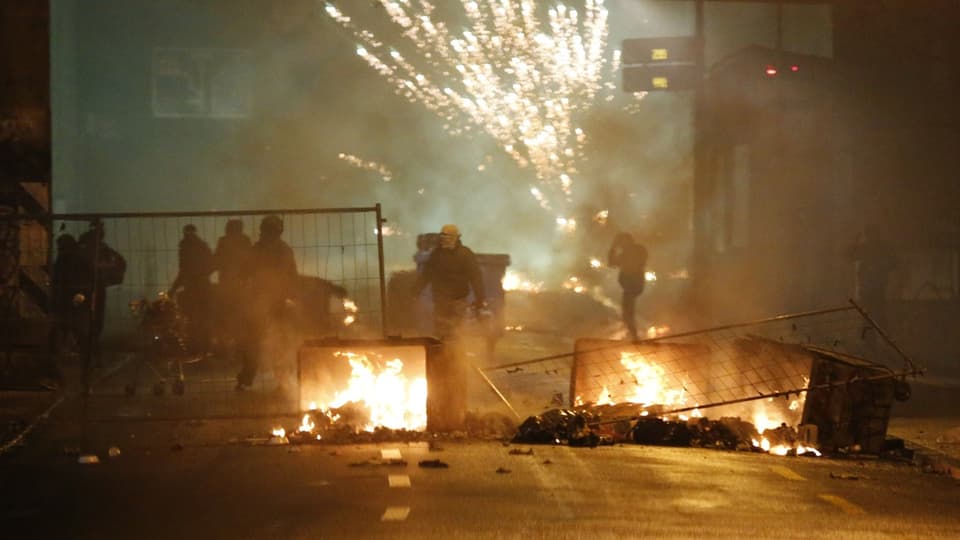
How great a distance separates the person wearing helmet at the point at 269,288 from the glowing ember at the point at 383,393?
10.7 ft

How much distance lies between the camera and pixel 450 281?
503 inches

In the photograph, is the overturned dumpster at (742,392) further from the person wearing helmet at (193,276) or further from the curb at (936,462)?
the person wearing helmet at (193,276)

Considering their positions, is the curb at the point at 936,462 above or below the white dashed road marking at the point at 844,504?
above

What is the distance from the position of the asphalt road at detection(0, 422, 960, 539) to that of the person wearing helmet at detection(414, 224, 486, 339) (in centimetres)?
279

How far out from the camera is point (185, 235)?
16.0 meters

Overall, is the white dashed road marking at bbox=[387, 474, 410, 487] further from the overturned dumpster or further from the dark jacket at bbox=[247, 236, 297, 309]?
the dark jacket at bbox=[247, 236, 297, 309]

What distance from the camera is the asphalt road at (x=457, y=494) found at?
23.0 ft

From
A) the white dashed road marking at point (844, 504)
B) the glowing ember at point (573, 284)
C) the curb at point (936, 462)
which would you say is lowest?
the white dashed road marking at point (844, 504)

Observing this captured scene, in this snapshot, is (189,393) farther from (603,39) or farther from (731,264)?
(603,39)

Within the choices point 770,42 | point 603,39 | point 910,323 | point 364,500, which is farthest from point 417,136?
point 364,500

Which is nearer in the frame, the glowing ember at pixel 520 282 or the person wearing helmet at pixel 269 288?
the person wearing helmet at pixel 269 288

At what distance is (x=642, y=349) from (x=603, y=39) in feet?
75.4

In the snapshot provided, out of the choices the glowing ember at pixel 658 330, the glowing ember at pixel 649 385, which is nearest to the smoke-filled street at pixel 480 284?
the glowing ember at pixel 649 385

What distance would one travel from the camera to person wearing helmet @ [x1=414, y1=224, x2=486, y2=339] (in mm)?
12664
